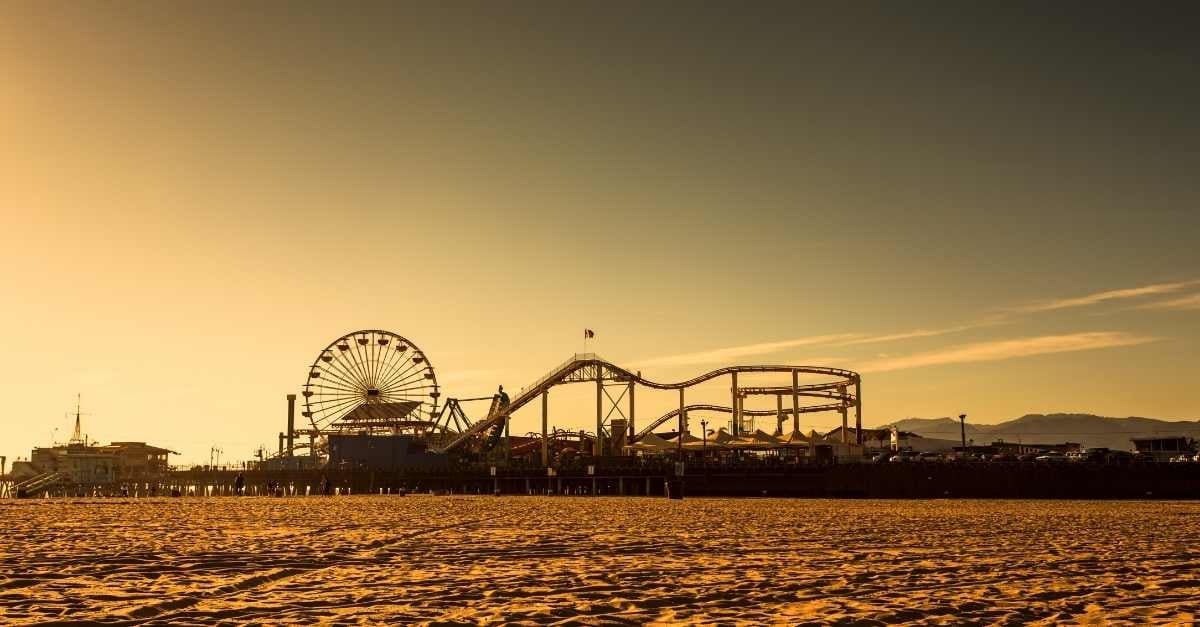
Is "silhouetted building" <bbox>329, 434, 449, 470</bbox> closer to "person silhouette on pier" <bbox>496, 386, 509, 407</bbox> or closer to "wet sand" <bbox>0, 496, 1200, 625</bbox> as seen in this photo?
"person silhouette on pier" <bbox>496, 386, 509, 407</bbox>

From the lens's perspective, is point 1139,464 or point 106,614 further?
point 1139,464

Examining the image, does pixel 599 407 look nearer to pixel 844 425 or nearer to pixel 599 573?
pixel 844 425

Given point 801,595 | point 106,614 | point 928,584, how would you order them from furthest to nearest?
point 928,584
point 801,595
point 106,614

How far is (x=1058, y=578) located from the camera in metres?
11.6

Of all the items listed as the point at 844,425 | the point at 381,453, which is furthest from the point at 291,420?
the point at 844,425

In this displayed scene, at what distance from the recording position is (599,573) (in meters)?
12.2

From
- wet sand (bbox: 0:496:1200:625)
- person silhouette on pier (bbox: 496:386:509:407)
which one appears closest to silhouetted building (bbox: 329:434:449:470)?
person silhouette on pier (bbox: 496:386:509:407)

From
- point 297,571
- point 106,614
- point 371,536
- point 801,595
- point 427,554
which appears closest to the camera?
point 106,614

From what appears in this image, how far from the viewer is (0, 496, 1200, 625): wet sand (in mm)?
9094

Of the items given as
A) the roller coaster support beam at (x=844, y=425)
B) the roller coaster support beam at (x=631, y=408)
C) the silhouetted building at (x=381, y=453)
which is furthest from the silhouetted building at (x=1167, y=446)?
the silhouetted building at (x=381, y=453)

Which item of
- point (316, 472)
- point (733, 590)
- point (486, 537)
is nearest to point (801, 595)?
point (733, 590)

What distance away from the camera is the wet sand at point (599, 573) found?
358 inches

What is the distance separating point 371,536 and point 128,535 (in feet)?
16.0

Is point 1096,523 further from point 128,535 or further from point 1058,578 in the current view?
point 128,535
